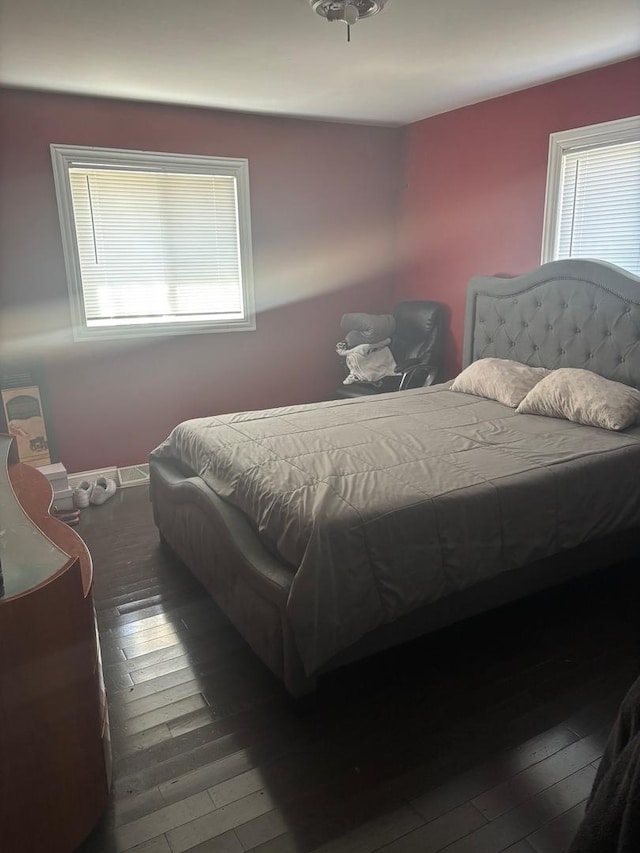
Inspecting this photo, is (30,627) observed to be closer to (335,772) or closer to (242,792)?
(242,792)

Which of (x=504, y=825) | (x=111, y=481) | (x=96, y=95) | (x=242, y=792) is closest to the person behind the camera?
(x=504, y=825)

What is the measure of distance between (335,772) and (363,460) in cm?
114

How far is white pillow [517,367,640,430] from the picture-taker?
280cm

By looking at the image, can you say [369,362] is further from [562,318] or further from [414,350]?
[562,318]

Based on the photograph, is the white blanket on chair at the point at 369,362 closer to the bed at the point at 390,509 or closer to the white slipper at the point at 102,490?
the bed at the point at 390,509

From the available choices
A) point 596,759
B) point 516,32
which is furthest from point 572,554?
point 516,32

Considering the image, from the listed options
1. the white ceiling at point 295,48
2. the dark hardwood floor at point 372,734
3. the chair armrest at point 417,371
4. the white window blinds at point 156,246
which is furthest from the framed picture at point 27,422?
the chair armrest at point 417,371

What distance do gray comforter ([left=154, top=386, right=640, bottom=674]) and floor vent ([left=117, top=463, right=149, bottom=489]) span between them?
1186 mm

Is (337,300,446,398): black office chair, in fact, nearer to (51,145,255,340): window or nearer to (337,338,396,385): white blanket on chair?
(337,338,396,385): white blanket on chair

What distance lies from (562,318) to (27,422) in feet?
11.1

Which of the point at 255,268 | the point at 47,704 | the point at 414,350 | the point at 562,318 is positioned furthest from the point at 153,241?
the point at 47,704

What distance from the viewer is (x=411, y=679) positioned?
6.94ft

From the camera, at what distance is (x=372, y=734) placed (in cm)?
187

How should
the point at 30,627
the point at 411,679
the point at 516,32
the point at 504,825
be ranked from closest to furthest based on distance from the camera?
the point at 30,627 → the point at 504,825 → the point at 411,679 → the point at 516,32
